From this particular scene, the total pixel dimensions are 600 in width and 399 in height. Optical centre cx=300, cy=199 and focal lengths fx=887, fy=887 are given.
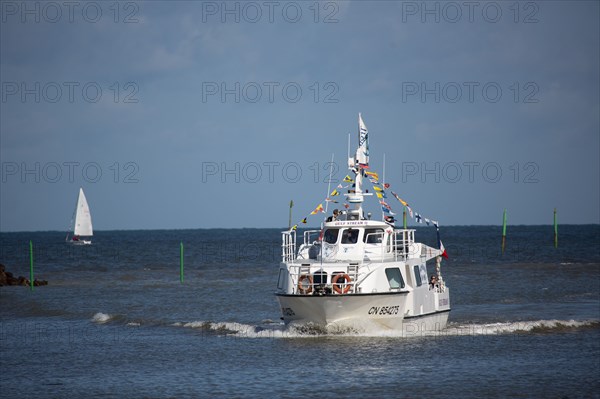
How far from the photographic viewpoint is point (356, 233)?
32375 mm

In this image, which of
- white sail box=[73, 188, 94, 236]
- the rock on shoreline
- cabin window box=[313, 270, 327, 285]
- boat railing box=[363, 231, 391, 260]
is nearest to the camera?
cabin window box=[313, 270, 327, 285]

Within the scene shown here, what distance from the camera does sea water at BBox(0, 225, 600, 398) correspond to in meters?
23.0

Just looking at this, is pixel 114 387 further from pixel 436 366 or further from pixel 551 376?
pixel 551 376

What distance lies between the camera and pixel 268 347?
2956cm

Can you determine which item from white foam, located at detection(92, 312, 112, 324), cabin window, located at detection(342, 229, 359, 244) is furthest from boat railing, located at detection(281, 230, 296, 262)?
white foam, located at detection(92, 312, 112, 324)

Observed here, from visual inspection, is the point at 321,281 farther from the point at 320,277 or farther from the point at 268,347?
the point at 268,347

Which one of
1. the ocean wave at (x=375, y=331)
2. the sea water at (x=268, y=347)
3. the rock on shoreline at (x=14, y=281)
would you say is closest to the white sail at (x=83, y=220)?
the rock on shoreline at (x=14, y=281)

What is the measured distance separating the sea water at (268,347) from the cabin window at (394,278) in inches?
66.3

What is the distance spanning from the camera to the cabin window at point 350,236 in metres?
32.4

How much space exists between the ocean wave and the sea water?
0.06 meters

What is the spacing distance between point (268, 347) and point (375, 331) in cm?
375

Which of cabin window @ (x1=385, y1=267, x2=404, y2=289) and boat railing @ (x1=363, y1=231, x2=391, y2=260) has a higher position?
boat railing @ (x1=363, y1=231, x2=391, y2=260)

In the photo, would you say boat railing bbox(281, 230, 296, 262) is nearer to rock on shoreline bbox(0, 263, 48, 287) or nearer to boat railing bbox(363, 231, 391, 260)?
boat railing bbox(363, 231, 391, 260)

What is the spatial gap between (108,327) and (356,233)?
12.2m
